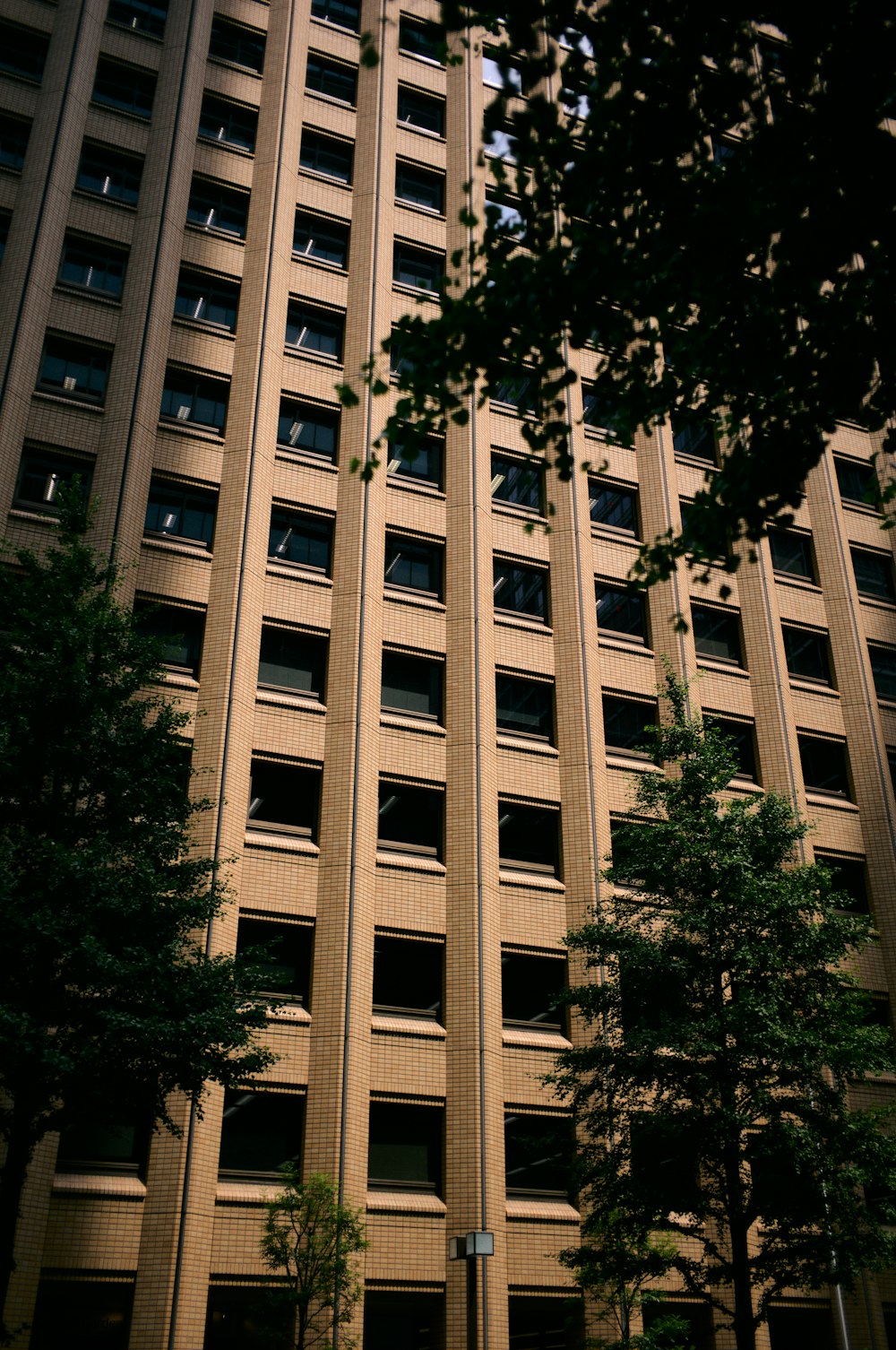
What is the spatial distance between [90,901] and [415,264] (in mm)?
24552

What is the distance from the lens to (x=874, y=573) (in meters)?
36.4

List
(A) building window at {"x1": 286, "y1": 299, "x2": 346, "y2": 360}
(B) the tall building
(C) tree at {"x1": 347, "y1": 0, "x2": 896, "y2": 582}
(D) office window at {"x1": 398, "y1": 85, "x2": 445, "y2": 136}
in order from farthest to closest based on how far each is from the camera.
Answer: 1. (D) office window at {"x1": 398, "y1": 85, "x2": 445, "y2": 136}
2. (A) building window at {"x1": 286, "y1": 299, "x2": 346, "y2": 360}
3. (B) the tall building
4. (C) tree at {"x1": 347, "y1": 0, "x2": 896, "y2": 582}

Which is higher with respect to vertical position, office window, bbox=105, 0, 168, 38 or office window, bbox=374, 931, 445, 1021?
office window, bbox=105, 0, 168, 38

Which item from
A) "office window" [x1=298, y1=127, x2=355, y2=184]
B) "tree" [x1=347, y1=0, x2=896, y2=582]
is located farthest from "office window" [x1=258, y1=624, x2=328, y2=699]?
"tree" [x1=347, y1=0, x2=896, y2=582]

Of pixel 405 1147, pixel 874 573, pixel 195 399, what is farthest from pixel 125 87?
pixel 405 1147

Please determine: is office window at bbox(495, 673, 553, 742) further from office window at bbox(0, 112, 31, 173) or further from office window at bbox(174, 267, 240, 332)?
office window at bbox(0, 112, 31, 173)

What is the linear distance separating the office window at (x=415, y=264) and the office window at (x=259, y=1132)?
22612 mm

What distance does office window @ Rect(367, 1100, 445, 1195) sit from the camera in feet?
74.8

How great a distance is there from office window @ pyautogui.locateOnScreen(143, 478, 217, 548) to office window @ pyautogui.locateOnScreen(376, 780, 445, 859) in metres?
7.59

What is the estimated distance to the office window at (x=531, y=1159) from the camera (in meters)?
23.6

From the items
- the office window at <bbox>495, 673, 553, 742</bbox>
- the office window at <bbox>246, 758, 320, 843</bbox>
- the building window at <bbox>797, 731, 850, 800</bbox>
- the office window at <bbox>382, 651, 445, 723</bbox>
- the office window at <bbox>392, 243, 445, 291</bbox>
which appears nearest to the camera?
Answer: the office window at <bbox>246, 758, 320, 843</bbox>

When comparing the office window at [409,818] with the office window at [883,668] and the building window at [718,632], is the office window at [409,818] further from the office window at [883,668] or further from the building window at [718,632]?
the office window at [883,668]

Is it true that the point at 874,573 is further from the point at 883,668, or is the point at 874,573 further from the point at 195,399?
the point at 195,399

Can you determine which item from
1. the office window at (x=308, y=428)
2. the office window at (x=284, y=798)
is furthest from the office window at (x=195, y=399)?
the office window at (x=284, y=798)
